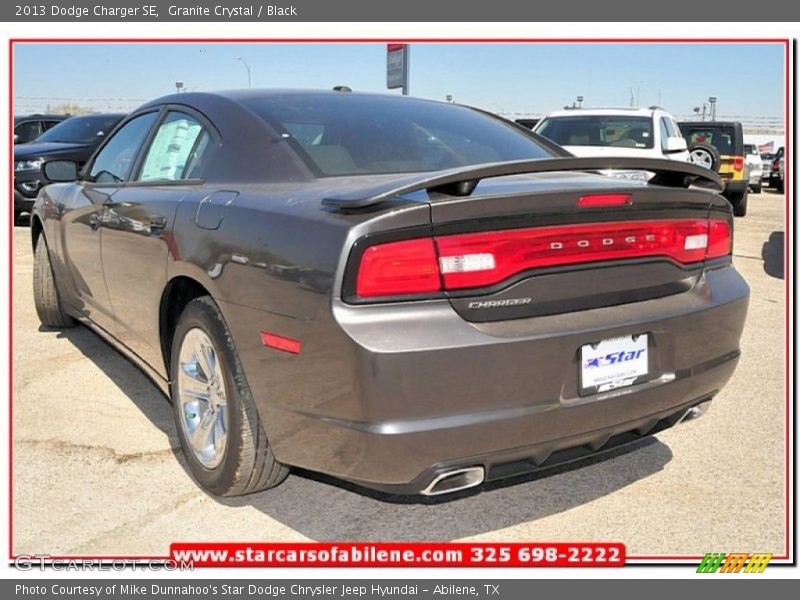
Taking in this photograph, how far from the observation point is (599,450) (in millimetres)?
2641

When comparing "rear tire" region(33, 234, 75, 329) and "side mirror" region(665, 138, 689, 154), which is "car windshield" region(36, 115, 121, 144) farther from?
"side mirror" region(665, 138, 689, 154)

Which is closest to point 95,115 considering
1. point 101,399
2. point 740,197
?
point 101,399

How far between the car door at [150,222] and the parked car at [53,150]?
26.1 ft

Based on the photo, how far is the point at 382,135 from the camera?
3.21 meters

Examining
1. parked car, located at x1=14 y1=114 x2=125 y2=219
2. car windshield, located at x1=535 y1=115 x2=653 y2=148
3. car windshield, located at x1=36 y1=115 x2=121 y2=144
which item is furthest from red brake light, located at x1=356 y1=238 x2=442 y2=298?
car windshield, located at x1=36 y1=115 x2=121 y2=144

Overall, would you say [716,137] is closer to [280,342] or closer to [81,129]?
[81,129]

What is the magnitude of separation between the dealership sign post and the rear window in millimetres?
5610

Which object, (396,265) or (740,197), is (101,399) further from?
(740,197)

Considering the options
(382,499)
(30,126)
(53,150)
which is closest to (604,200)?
(382,499)

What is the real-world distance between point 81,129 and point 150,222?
405 inches

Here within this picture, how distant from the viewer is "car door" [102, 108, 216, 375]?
10.8 feet

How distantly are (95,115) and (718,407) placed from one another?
11.6 meters

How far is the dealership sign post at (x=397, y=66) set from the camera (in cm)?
1431

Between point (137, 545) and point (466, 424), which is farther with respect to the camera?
point (137, 545)
